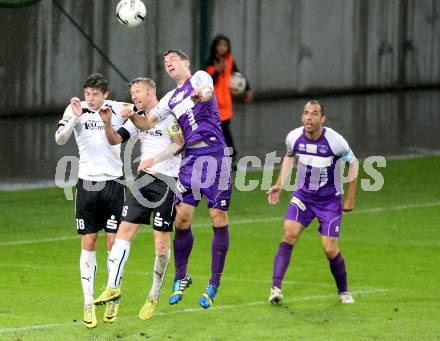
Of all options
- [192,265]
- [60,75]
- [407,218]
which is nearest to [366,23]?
[60,75]

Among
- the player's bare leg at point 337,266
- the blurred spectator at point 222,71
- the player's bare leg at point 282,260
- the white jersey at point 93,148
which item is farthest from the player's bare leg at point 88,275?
the blurred spectator at point 222,71

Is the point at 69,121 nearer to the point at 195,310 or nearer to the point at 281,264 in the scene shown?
the point at 195,310

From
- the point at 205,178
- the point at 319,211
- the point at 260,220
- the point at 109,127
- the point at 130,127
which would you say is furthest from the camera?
the point at 260,220

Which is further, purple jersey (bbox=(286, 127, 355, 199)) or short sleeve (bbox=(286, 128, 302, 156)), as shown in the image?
short sleeve (bbox=(286, 128, 302, 156))

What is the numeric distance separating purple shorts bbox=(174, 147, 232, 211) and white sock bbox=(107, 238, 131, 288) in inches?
38.6

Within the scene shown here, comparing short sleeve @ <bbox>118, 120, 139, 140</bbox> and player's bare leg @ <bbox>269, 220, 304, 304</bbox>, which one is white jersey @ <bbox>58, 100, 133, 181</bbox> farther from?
player's bare leg @ <bbox>269, 220, 304, 304</bbox>

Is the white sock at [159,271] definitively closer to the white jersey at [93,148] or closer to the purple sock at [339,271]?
the white jersey at [93,148]

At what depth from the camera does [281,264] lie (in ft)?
47.4

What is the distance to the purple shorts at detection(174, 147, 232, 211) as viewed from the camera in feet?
46.5

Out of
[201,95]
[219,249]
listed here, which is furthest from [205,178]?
[201,95]

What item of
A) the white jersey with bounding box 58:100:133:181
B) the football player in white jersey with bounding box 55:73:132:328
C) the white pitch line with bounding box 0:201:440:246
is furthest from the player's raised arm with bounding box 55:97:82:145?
the white pitch line with bounding box 0:201:440:246

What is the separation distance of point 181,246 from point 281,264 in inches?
41.3

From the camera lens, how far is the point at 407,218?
65.8 ft

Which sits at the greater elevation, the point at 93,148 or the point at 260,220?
the point at 93,148
